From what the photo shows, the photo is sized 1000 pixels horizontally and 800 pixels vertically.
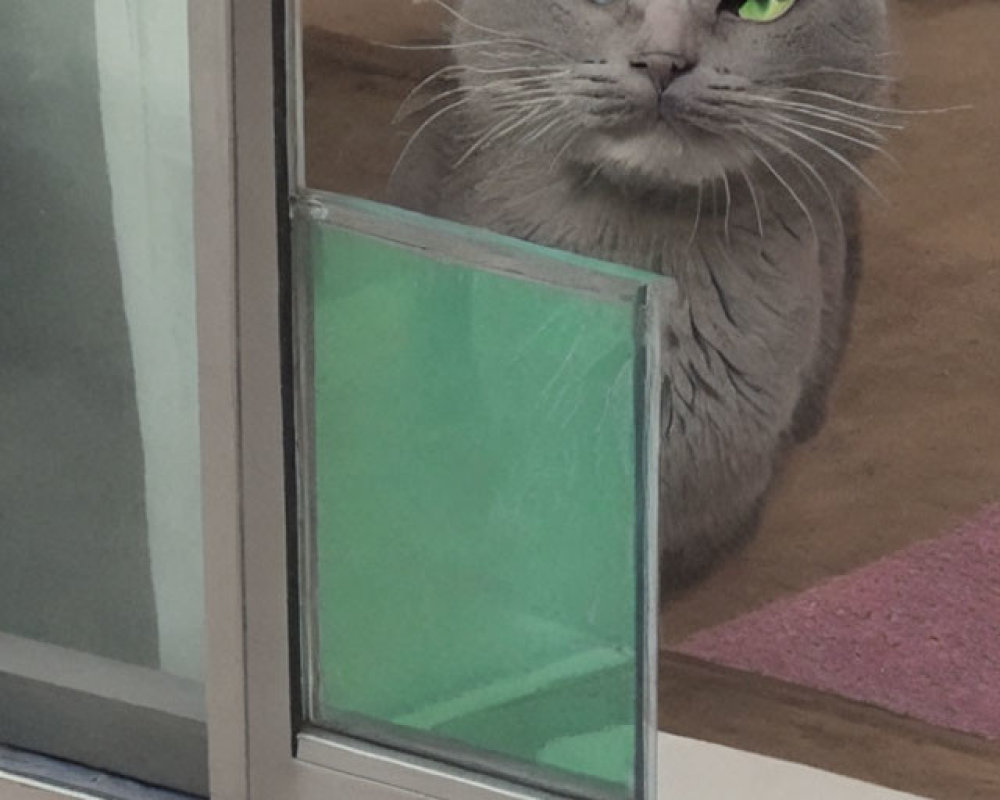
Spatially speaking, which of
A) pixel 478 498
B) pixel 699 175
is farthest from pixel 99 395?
pixel 699 175

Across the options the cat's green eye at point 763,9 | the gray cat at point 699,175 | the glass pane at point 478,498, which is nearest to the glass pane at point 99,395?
the glass pane at point 478,498

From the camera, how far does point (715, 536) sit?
36.3 inches

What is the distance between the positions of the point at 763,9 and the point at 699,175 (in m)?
0.10

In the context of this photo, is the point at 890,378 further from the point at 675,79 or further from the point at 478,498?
the point at 478,498

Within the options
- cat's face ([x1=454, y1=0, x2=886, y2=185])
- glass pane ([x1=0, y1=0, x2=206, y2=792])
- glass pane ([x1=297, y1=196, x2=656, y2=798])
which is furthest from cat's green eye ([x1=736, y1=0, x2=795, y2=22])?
glass pane ([x1=0, y1=0, x2=206, y2=792])

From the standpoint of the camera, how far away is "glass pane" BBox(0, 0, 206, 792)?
3.57 feet

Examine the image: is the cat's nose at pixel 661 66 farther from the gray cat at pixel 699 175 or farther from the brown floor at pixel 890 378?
the brown floor at pixel 890 378

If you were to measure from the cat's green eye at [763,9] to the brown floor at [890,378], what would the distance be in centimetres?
6

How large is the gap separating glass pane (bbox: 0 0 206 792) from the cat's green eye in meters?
0.40

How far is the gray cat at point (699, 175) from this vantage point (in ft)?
2.77

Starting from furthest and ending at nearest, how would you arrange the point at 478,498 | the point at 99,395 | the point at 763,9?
the point at 99,395 < the point at 478,498 < the point at 763,9

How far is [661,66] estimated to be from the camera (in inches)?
33.6

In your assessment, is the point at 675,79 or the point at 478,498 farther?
the point at 478,498

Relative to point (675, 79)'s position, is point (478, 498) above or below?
below
